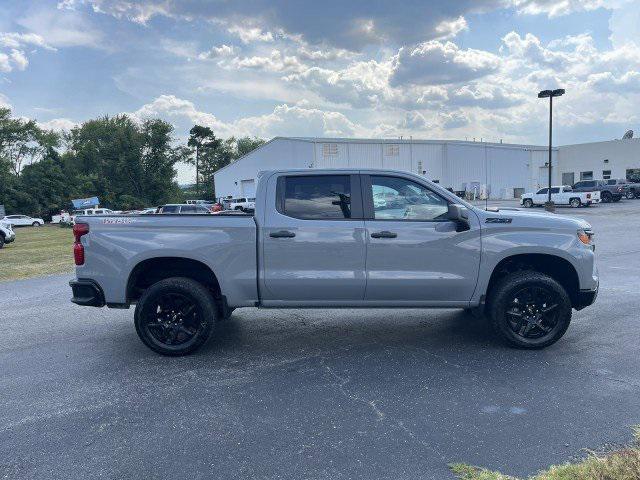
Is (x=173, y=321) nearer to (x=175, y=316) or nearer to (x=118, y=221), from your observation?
(x=175, y=316)

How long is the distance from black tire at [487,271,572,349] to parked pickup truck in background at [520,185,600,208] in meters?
34.4

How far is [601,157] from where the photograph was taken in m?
57.2

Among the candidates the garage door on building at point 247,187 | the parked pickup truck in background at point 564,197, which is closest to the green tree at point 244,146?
the garage door on building at point 247,187

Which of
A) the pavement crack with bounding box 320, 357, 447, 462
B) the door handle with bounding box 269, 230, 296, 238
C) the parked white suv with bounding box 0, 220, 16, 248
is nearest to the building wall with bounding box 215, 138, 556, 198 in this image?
the parked white suv with bounding box 0, 220, 16, 248

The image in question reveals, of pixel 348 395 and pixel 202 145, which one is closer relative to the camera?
pixel 348 395

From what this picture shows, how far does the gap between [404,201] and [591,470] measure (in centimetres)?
287

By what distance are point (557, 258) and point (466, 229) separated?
3.57ft

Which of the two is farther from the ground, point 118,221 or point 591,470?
point 118,221

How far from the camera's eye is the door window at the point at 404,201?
4.84 m

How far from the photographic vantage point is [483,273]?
Result: 4.80 m

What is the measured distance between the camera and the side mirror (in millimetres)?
4555

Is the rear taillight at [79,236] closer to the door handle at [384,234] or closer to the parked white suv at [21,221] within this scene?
the door handle at [384,234]

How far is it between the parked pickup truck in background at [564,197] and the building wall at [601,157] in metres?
25.4

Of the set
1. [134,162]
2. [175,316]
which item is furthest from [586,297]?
[134,162]
